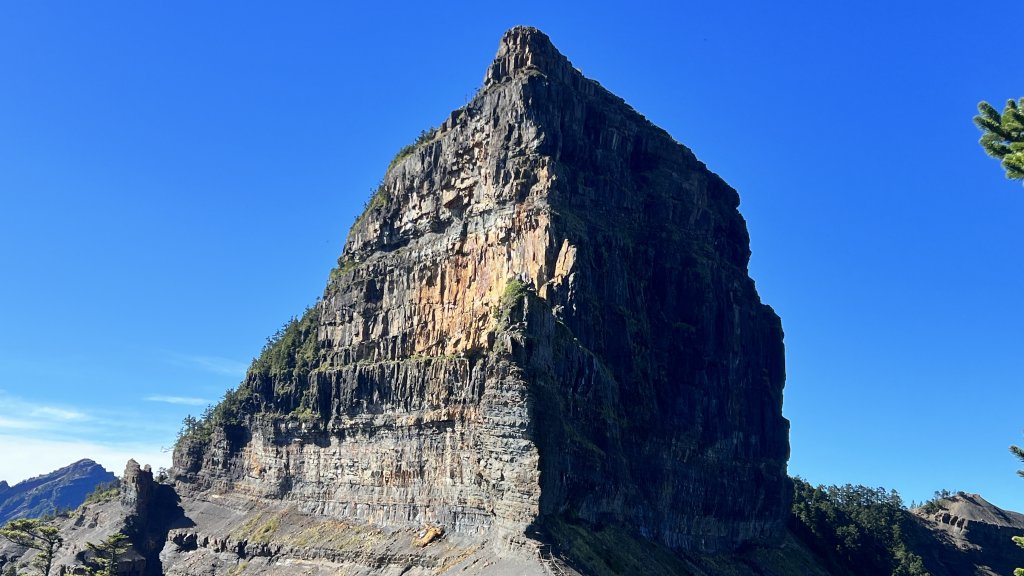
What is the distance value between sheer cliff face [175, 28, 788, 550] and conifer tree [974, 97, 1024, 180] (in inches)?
2441

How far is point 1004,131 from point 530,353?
66.4m

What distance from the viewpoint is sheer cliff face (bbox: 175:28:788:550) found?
97250 millimetres

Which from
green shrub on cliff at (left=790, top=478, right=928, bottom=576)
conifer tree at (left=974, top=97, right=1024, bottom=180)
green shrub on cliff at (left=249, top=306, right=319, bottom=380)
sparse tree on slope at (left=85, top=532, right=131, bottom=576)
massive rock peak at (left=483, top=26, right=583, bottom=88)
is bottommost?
sparse tree on slope at (left=85, top=532, right=131, bottom=576)

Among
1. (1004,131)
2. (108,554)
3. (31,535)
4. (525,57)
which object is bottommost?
(108,554)

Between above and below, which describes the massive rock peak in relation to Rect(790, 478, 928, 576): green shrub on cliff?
above

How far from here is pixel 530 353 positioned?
92.1 meters

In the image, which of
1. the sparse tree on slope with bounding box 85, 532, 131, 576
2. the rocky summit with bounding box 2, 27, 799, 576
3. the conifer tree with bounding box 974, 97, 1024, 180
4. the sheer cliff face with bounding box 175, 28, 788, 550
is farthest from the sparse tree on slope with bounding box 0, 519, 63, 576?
the conifer tree with bounding box 974, 97, 1024, 180

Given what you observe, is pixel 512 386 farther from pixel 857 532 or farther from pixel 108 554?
pixel 857 532

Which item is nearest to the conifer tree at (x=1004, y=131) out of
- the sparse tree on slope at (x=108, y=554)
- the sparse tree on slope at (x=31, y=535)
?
the sparse tree on slope at (x=108, y=554)

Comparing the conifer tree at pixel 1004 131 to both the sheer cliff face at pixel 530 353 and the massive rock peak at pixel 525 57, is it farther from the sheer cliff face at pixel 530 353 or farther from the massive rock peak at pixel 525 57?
the massive rock peak at pixel 525 57

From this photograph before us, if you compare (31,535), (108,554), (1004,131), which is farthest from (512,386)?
(31,535)

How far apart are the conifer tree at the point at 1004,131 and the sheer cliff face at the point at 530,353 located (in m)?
62.0

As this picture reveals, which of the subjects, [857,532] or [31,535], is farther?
[857,532]

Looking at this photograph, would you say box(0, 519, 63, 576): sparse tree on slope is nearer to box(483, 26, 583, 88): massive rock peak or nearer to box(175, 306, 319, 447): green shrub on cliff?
box(175, 306, 319, 447): green shrub on cliff
